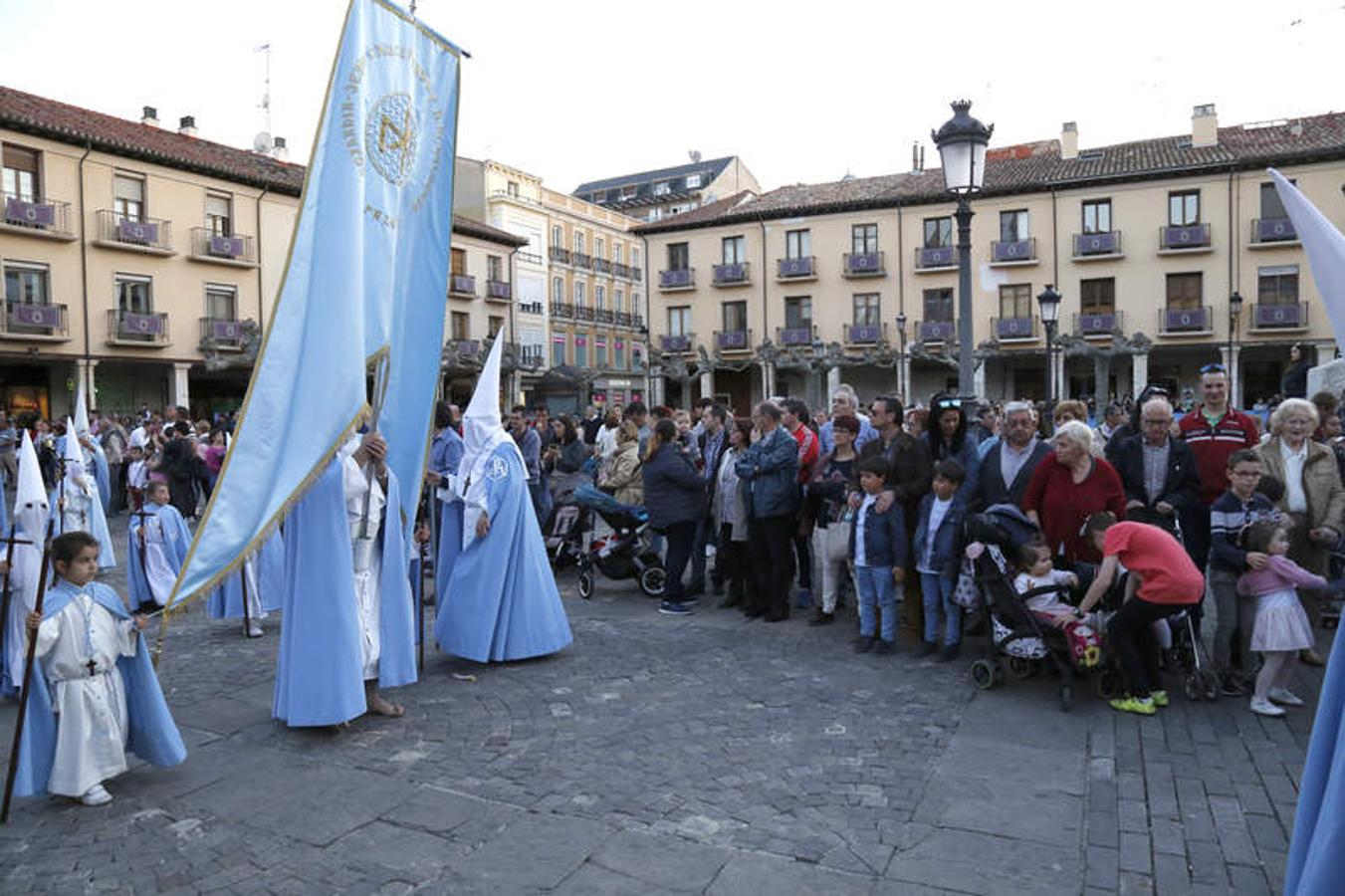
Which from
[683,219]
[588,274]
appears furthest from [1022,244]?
[588,274]

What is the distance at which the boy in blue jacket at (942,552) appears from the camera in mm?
6297

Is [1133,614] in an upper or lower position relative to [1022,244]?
lower

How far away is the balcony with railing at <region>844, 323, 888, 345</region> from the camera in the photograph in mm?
39750

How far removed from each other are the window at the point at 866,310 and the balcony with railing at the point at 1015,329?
5.05 m

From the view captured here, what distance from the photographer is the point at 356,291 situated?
4.54m

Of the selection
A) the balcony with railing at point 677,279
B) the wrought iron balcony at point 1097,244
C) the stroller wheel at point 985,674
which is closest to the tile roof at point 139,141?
the balcony with railing at point 677,279

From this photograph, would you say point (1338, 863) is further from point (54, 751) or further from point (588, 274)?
point (588, 274)

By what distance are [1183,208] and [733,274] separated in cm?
1829

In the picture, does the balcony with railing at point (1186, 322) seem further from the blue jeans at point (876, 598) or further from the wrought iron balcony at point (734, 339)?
the blue jeans at point (876, 598)

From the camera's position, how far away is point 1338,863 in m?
1.86

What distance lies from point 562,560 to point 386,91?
5.98m

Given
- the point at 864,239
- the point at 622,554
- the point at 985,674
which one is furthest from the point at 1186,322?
the point at 985,674

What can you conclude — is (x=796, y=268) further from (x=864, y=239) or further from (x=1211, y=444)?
(x=1211, y=444)

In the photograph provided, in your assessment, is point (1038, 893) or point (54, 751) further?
point (54, 751)
